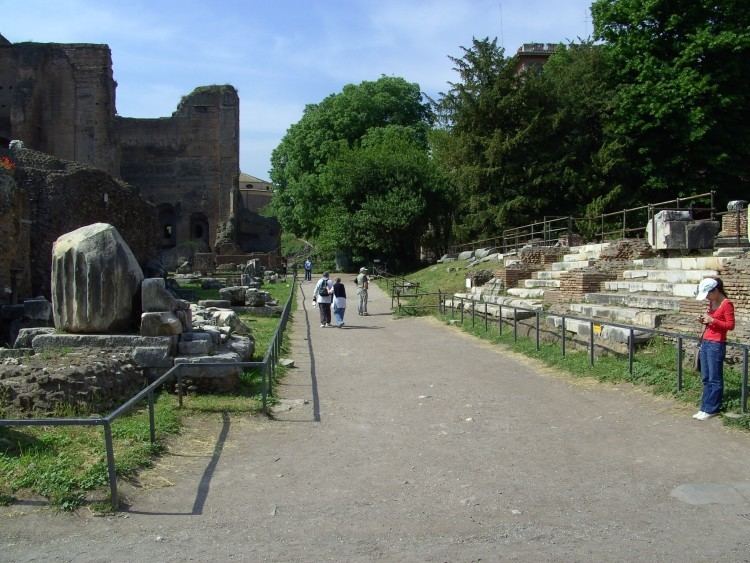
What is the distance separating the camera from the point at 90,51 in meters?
49.5

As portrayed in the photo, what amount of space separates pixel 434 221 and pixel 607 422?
105 feet

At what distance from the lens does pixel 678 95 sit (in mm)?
25953

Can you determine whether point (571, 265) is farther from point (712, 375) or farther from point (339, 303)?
point (712, 375)

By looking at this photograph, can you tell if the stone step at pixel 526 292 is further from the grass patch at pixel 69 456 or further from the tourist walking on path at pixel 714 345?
the grass patch at pixel 69 456

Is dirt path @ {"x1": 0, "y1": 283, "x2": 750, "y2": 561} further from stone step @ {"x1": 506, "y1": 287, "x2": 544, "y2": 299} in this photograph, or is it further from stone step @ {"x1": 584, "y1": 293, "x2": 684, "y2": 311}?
stone step @ {"x1": 506, "y1": 287, "x2": 544, "y2": 299}

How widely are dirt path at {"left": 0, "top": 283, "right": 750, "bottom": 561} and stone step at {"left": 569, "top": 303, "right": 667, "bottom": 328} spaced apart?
2.39 m

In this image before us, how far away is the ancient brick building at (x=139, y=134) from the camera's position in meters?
48.9

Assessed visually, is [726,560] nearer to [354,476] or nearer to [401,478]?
[401,478]

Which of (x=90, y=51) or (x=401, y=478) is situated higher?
(x=90, y=51)

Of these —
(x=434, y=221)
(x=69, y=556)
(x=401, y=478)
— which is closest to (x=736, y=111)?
(x=434, y=221)

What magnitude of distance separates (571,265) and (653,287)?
5.27 m

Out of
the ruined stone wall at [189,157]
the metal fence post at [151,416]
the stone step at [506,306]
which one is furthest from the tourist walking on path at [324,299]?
the ruined stone wall at [189,157]

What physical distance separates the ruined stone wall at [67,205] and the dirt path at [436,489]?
13638 millimetres

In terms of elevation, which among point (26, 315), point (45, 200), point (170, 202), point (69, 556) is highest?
point (170, 202)
